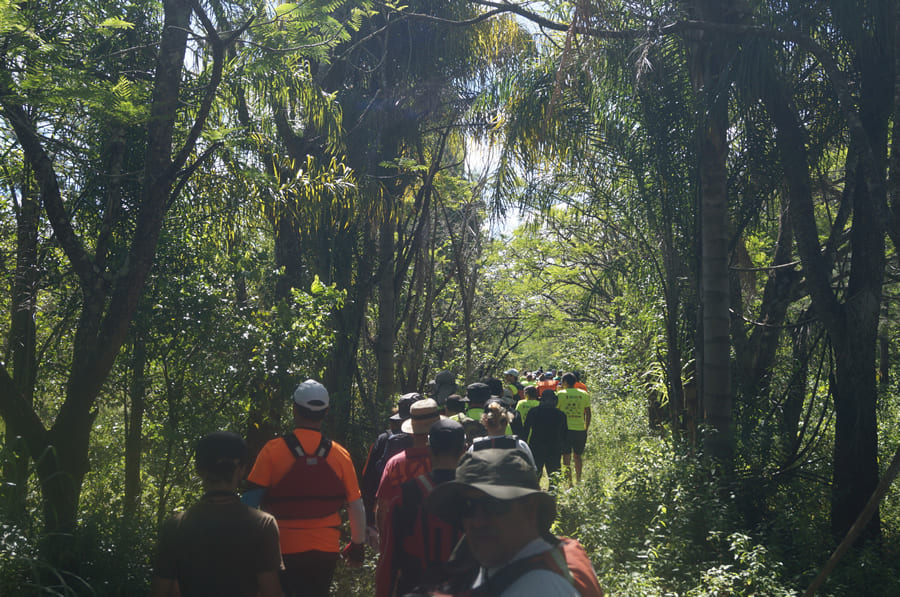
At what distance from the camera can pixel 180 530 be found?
3061mm

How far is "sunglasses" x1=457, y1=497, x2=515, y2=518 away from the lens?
203 centimetres

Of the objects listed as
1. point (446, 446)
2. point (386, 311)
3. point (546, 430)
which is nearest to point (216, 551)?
point (446, 446)

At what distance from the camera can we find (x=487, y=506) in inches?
80.4

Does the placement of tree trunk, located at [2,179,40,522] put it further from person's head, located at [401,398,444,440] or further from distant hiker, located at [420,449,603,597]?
distant hiker, located at [420,449,603,597]

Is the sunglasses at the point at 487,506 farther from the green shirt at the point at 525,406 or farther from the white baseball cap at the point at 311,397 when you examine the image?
the green shirt at the point at 525,406

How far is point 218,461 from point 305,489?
1127 mm

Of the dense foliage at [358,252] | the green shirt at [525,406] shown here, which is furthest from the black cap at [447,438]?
the green shirt at [525,406]

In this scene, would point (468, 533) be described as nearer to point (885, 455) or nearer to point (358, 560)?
point (358, 560)

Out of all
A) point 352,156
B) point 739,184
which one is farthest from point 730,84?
point 352,156

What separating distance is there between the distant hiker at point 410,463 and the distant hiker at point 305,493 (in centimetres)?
22

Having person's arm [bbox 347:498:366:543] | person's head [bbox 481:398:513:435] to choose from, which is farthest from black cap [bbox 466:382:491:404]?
person's arm [bbox 347:498:366:543]

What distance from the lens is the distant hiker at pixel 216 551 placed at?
3.03 m

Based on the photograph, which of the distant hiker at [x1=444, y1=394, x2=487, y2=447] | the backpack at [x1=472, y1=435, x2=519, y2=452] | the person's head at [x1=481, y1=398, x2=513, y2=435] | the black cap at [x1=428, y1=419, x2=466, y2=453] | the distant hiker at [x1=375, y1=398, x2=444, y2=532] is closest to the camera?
the black cap at [x1=428, y1=419, x2=466, y2=453]

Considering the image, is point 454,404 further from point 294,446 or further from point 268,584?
point 268,584
